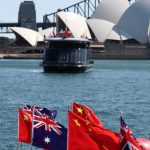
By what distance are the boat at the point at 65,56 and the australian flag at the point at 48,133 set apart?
50.0 metres

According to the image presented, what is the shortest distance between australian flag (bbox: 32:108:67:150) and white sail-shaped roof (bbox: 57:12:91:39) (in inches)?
3972

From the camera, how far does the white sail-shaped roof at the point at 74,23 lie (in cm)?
11412

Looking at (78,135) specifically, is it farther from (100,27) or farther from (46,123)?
(100,27)

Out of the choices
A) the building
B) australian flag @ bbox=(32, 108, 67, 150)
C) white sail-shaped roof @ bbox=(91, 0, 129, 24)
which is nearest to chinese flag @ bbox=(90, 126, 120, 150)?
australian flag @ bbox=(32, 108, 67, 150)

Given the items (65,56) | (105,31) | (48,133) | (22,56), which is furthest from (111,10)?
(48,133)

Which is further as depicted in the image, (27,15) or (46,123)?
(27,15)

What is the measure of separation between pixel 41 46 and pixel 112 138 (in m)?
122

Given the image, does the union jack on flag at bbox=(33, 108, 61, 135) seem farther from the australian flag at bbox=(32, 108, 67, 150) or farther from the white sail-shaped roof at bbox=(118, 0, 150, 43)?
the white sail-shaped roof at bbox=(118, 0, 150, 43)

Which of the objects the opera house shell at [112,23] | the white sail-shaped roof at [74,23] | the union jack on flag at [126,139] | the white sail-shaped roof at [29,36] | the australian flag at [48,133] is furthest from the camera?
the white sail-shaped roof at [29,36]

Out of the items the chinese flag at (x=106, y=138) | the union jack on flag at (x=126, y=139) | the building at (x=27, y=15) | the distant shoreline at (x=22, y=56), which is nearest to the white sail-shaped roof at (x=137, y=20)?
the distant shoreline at (x=22, y=56)

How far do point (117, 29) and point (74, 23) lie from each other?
927 cm

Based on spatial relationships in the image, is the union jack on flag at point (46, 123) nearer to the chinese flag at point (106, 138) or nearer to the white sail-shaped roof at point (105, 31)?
the chinese flag at point (106, 138)

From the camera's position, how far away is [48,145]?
1169cm

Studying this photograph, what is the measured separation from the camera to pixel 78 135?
10.9 meters
